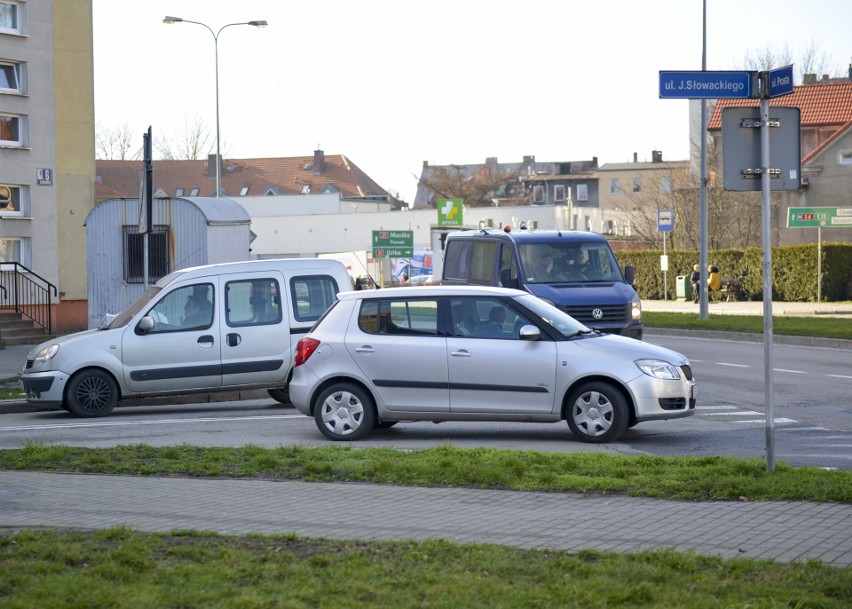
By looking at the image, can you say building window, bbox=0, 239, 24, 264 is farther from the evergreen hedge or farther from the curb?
the evergreen hedge

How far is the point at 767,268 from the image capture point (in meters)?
9.06

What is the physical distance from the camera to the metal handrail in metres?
33.5

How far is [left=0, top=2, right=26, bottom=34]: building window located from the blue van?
19474 mm

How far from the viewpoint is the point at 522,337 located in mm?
12422

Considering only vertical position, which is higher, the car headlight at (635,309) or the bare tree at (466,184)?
the bare tree at (466,184)

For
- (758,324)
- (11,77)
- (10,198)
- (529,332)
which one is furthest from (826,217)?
(529,332)

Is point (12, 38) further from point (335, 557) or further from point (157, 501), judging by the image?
point (335, 557)

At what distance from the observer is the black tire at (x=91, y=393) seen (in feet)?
52.6

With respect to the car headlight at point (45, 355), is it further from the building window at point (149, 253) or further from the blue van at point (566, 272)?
the building window at point (149, 253)

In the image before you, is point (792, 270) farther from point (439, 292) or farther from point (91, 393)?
point (439, 292)

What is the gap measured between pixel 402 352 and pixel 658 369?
2.59m

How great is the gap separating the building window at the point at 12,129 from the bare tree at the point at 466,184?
3259 inches

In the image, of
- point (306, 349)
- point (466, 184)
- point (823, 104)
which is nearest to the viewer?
point (306, 349)

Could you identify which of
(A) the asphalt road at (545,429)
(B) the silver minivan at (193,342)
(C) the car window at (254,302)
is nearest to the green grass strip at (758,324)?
(A) the asphalt road at (545,429)
